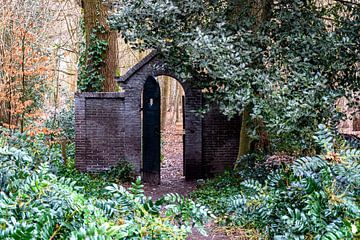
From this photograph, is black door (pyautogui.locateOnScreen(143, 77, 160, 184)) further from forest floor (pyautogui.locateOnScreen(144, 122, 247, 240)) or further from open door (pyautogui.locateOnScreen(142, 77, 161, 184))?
forest floor (pyautogui.locateOnScreen(144, 122, 247, 240))

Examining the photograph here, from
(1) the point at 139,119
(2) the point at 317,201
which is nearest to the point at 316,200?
(2) the point at 317,201

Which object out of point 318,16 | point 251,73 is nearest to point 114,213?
point 251,73

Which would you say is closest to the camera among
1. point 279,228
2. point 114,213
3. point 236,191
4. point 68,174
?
point 114,213

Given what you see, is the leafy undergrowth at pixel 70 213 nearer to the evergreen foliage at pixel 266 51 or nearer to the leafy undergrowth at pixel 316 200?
the leafy undergrowth at pixel 316 200

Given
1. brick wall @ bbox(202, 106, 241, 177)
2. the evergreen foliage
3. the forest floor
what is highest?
the evergreen foliage

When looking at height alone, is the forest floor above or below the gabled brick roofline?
below

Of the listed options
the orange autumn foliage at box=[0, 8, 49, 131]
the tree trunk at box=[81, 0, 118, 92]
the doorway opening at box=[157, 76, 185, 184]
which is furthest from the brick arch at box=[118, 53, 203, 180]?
the orange autumn foliage at box=[0, 8, 49, 131]

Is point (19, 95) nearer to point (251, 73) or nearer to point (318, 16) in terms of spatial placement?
point (251, 73)

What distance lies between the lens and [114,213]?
279 cm

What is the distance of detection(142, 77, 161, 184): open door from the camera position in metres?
9.61

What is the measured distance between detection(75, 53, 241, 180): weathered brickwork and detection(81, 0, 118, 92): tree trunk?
1112mm

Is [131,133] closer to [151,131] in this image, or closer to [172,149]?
[151,131]

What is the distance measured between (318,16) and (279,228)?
16.8ft

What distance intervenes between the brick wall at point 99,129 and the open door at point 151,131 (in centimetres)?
59
